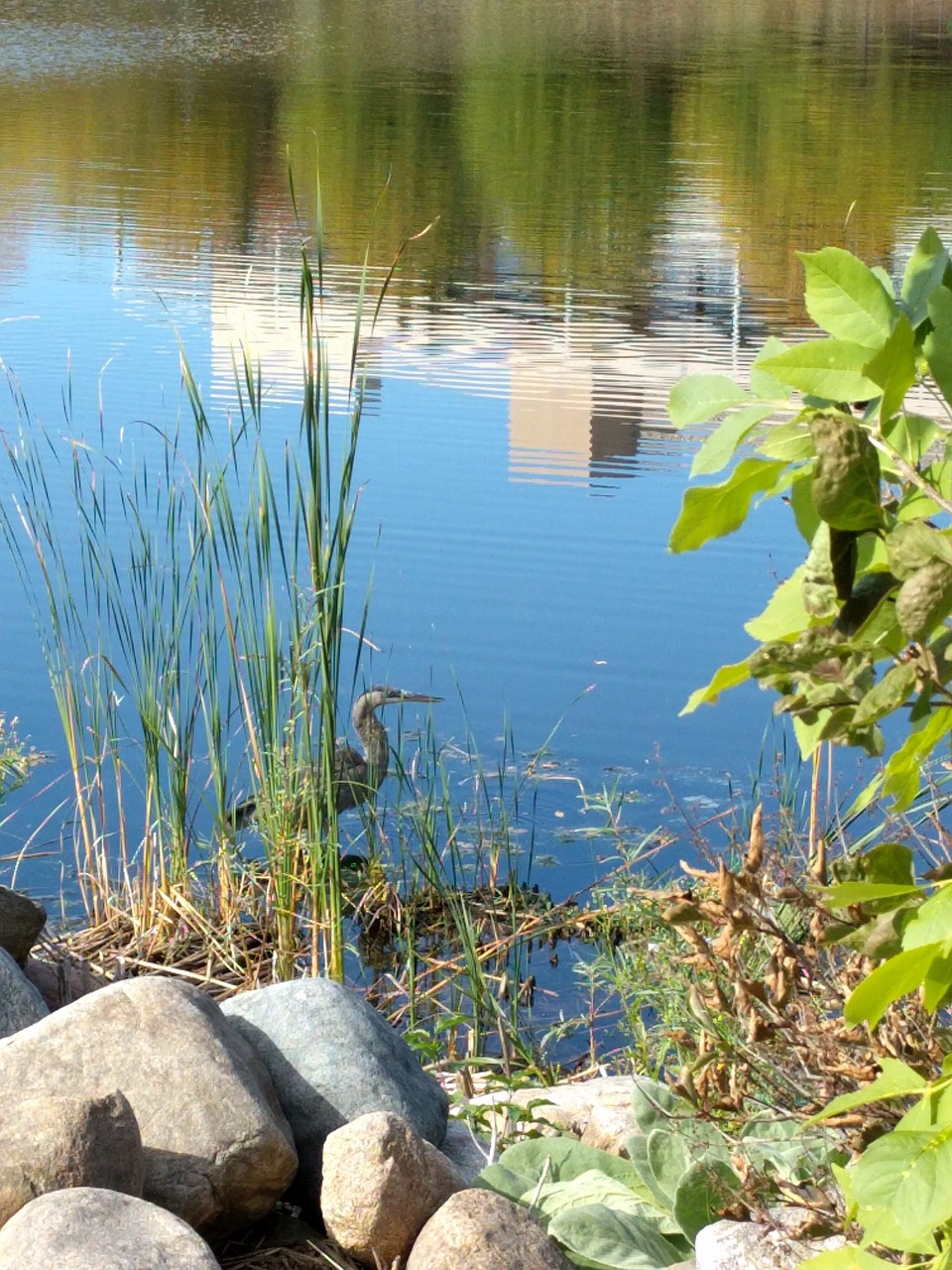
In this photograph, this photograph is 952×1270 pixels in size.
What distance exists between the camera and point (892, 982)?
0.84m

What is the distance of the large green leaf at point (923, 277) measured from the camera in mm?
946

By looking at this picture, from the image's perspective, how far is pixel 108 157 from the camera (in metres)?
15.9

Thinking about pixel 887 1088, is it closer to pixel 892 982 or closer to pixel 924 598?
pixel 892 982

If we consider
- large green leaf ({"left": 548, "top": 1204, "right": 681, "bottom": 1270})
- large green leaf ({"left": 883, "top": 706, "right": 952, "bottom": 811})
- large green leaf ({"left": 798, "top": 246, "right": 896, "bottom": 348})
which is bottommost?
large green leaf ({"left": 548, "top": 1204, "right": 681, "bottom": 1270})

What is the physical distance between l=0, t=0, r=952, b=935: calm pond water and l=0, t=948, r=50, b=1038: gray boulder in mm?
1388

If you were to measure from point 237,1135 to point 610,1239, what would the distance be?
512mm

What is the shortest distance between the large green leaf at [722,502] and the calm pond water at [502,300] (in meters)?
0.76

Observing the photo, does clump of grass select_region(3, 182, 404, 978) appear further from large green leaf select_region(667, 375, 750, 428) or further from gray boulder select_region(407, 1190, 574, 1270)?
large green leaf select_region(667, 375, 750, 428)

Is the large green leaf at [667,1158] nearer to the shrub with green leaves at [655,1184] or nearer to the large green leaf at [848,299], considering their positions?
the shrub with green leaves at [655,1184]

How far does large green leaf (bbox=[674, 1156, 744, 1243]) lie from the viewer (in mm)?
1833

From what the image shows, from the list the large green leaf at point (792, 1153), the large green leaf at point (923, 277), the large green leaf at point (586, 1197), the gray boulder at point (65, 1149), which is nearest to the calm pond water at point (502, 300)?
the large green leaf at point (923, 277)

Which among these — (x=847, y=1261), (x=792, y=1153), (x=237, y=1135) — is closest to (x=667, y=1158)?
(x=792, y=1153)

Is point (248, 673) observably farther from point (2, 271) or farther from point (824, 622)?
point (2, 271)

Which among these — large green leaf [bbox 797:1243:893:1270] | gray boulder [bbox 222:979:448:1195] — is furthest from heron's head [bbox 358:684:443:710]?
large green leaf [bbox 797:1243:893:1270]
